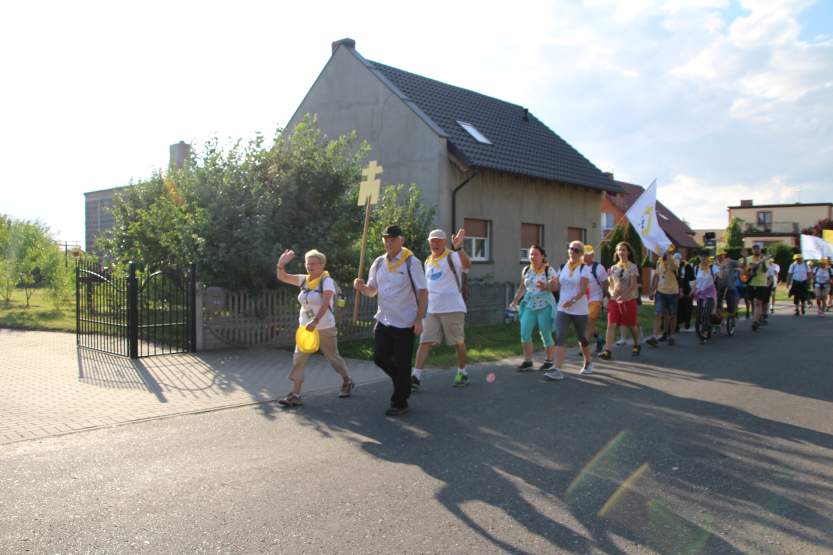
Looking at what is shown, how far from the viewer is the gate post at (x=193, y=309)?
412 inches

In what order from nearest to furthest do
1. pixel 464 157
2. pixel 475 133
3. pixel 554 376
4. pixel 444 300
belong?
pixel 444 300, pixel 554 376, pixel 464 157, pixel 475 133

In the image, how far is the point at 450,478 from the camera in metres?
4.62

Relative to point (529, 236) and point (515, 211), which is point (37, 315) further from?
point (529, 236)

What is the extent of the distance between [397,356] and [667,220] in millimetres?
50404

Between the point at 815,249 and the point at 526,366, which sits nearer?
the point at 526,366

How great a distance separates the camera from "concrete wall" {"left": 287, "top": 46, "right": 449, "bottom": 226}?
17.5 meters

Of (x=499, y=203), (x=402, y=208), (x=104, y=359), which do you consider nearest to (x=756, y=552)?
(x=104, y=359)

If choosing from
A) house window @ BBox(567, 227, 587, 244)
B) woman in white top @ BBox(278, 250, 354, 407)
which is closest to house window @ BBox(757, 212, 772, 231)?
house window @ BBox(567, 227, 587, 244)

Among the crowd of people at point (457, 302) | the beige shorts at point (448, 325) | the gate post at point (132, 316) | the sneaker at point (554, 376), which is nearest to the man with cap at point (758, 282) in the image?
the crowd of people at point (457, 302)

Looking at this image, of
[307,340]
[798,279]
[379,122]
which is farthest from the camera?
[798,279]

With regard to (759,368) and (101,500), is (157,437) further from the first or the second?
(759,368)

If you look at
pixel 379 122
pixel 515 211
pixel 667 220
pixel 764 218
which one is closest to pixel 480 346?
pixel 515 211

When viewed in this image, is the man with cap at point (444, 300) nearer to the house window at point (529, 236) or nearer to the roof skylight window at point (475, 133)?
the roof skylight window at point (475, 133)

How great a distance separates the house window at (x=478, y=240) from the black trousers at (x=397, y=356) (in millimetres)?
12036
